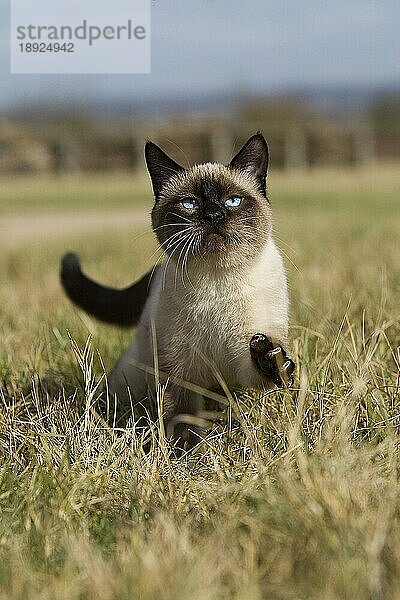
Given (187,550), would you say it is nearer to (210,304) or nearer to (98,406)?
(210,304)

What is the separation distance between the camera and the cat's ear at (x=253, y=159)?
8.87 ft

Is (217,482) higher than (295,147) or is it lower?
lower

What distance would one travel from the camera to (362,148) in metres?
23.5

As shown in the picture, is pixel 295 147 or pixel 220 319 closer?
pixel 220 319

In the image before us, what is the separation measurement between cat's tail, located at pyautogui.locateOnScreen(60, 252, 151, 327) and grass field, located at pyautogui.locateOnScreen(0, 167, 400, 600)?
135 millimetres

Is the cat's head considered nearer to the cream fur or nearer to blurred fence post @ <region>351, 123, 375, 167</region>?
the cream fur

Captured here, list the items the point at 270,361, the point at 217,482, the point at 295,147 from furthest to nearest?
the point at 295,147, the point at 270,361, the point at 217,482

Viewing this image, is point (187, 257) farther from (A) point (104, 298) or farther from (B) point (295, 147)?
(B) point (295, 147)


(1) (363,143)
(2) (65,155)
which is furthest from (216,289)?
(1) (363,143)

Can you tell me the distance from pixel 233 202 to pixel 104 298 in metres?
0.84

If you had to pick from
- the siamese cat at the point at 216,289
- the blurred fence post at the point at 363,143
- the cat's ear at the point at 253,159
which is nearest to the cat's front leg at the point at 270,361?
the siamese cat at the point at 216,289

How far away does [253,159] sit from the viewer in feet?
8.89

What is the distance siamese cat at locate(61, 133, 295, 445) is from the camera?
2500 mm

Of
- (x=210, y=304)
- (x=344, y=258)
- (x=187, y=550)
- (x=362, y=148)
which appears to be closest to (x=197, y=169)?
(x=210, y=304)
